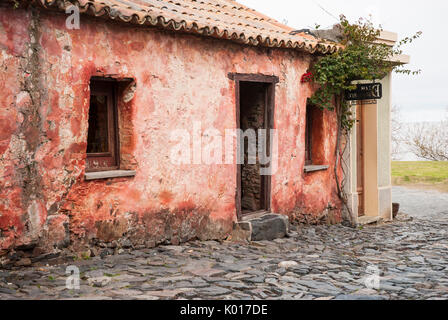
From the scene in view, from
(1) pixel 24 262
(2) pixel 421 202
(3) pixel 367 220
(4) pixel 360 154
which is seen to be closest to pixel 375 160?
(4) pixel 360 154

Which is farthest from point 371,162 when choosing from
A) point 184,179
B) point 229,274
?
point 229,274

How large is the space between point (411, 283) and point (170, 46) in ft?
14.1

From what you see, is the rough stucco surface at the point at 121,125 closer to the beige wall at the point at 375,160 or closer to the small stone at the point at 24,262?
the small stone at the point at 24,262

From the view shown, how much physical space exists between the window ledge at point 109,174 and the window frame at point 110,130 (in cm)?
24

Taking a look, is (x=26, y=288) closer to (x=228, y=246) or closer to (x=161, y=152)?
(x=161, y=152)

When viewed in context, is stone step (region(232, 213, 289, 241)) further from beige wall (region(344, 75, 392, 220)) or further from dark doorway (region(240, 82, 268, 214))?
beige wall (region(344, 75, 392, 220))

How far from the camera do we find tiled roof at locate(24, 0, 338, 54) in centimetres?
573

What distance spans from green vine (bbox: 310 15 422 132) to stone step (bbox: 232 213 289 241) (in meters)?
2.51

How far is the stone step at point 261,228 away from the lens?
7.66 metres

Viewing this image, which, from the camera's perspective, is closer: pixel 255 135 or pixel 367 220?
pixel 255 135

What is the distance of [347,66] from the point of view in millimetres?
9141

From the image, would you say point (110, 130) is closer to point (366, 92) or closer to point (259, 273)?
point (259, 273)

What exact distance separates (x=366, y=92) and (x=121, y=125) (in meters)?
5.09

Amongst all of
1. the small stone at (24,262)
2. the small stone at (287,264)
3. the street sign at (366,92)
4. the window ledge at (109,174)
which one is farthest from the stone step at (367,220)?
the small stone at (24,262)
